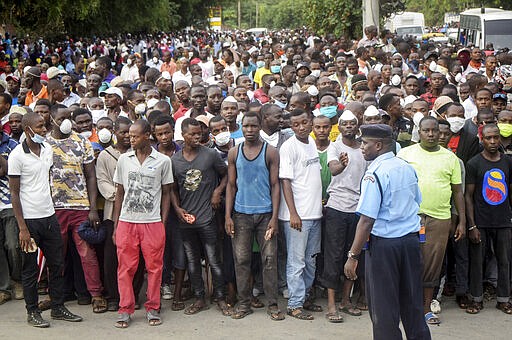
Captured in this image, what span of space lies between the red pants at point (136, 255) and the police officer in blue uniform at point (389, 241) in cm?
185

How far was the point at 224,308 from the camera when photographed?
6.64 metres

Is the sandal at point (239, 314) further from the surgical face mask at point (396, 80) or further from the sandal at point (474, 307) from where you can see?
the surgical face mask at point (396, 80)

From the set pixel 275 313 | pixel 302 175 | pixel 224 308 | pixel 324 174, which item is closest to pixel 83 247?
pixel 224 308

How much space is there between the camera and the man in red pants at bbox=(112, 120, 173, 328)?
627 cm

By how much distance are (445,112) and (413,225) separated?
8.22 feet

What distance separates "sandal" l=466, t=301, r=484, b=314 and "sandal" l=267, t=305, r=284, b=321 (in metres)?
1.69

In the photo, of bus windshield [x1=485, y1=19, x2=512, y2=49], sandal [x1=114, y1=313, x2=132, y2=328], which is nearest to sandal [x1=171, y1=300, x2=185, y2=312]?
sandal [x1=114, y1=313, x2=132, y2=328]

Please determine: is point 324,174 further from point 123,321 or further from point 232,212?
point 123,321

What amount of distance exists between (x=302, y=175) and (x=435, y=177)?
1131mm

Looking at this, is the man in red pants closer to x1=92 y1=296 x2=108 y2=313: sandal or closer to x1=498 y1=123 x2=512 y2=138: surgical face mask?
x1=92 y1=296 x2=108 y2=313: sandal

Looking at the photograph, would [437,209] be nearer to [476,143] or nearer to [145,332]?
[476,143]

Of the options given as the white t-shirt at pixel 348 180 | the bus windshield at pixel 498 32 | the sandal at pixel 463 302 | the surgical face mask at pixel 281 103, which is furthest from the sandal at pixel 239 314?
the bus windshield at pixel 498 32

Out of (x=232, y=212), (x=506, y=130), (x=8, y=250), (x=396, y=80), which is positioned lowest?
(x=8, y=250)

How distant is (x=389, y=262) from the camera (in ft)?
17.0
